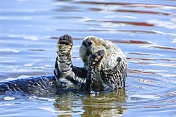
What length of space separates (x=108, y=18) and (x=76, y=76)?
6304 mm

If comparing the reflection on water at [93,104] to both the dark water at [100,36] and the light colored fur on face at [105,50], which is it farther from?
the light colored fur on face at [105,50]

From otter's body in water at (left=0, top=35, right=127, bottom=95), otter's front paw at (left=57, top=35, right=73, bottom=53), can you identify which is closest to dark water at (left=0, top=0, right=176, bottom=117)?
otter's body in water at (left=0, top=35, right=127, bottom=95)

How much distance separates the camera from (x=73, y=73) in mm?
5922

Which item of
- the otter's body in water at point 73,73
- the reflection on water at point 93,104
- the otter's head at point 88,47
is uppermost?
the otter's head at point 88,47

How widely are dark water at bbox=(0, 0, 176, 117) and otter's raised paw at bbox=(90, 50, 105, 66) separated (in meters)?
0.54

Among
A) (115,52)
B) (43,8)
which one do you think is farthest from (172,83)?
(43,8)

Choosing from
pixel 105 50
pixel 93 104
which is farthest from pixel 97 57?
pixel 93 104

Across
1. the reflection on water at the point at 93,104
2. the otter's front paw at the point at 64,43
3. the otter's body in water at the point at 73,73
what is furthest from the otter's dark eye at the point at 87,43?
the reflection on water at the point at 93,104

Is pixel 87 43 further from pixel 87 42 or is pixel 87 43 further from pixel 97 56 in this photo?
pixel 97 56

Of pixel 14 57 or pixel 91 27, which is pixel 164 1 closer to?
pixel 91 27

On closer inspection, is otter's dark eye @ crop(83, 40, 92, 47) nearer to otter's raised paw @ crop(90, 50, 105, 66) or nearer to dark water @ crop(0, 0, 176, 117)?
otter's raised paw @ crop(90, 50, 105, 66)

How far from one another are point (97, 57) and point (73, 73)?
44 centimetres

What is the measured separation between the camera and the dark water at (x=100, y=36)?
5.68 meters

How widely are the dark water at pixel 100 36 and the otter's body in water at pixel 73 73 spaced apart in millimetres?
130
